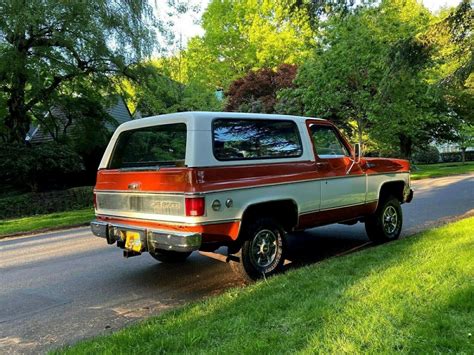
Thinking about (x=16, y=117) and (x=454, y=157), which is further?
(x=454, y=157)

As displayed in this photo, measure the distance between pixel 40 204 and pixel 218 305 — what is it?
15.1 m

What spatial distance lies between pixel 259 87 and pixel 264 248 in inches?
1009

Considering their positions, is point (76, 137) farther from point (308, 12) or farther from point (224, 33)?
point (224, 33)

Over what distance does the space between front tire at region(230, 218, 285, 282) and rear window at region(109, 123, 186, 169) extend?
4.34 ft

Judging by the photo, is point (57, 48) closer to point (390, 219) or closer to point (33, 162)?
point (33, 162)

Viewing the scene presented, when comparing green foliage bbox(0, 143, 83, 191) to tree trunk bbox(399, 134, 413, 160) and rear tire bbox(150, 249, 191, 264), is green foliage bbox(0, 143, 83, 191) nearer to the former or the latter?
rear tire bbox(150, 249, 191, 264)

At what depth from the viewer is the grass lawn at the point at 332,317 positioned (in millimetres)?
3516

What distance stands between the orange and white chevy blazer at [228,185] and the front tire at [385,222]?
18.1 inches

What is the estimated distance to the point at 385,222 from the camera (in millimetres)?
8031

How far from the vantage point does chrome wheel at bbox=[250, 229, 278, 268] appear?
5957 mm

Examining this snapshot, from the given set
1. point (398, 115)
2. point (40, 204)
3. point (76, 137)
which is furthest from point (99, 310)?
point (398, 115)

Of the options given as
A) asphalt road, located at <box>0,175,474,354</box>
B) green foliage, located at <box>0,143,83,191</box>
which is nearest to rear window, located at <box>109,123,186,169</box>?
asphalt road, located at <box>0,175,474,354</box>

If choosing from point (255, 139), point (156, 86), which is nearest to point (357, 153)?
point (255, 139)

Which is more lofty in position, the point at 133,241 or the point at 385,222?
the point at 133,241
